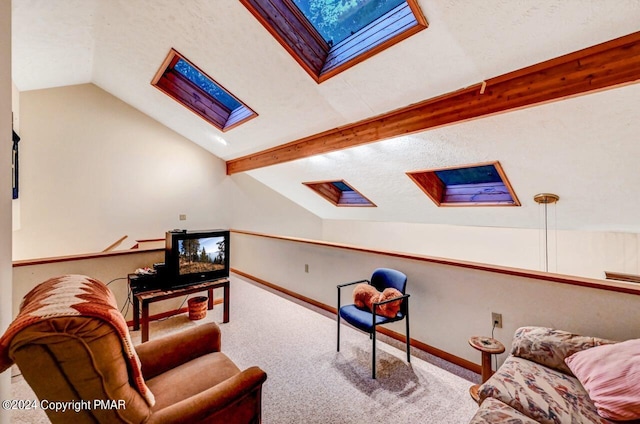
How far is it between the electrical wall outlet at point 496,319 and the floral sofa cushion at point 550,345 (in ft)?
1.16

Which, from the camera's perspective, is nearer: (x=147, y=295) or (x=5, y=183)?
(x=5, y=183)

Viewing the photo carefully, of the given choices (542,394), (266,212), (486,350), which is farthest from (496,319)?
(266,212)

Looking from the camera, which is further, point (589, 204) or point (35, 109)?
point (35, 109)

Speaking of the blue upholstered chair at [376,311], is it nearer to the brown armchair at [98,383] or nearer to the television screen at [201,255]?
the brown armchair at [98,383]

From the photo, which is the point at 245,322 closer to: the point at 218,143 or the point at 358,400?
the point at 358,400

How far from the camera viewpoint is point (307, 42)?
2.49 metres

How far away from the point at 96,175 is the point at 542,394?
230 inches

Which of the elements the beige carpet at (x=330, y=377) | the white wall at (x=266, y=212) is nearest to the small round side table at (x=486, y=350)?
the beige carpet at (x=330, y=377)

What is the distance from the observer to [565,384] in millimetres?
1502

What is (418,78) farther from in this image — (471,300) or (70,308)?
(70,308)

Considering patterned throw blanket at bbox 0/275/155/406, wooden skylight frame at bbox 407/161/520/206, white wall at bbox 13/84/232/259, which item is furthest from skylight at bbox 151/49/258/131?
patterned throw blanket at bbox 0/275/155/406

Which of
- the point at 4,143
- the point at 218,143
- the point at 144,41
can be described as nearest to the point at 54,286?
the point at 4,143

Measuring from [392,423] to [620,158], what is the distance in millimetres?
2647

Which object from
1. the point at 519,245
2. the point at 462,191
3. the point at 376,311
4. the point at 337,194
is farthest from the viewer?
the point at 337,194
